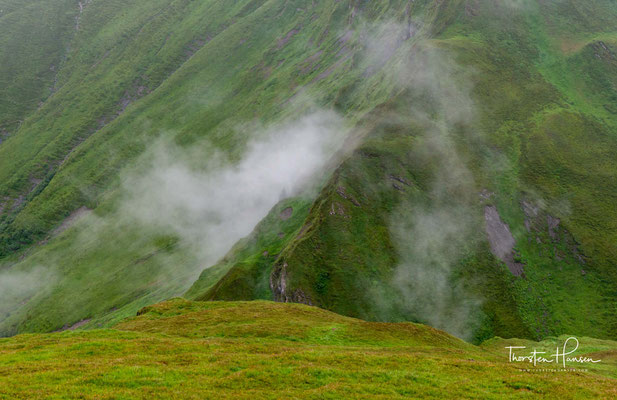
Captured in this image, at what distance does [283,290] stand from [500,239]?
51.0 m

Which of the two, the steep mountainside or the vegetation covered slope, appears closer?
the vegetation covered slope

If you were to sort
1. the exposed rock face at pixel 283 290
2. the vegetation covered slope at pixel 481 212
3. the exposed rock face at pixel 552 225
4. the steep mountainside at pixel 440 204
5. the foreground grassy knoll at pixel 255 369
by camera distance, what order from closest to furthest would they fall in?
the foreground grassy knoll at pixel 255 369
the exposed rock face at pixel 283 290
the vegetation covered slope at pixel 481 212
the steep mountainside at pixel 440 204
the exposed rock face at pixel 552 225

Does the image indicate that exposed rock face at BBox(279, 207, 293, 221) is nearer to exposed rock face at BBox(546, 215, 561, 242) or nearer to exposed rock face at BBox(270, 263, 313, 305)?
exposed rock face at BBox(270, 263, 313, 305)

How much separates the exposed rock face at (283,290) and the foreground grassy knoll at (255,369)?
107ft

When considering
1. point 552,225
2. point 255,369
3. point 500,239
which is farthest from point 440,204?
point 255,369

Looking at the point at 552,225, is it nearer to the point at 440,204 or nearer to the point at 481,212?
the point at 481,212

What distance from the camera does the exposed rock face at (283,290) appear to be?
8488 centimetres

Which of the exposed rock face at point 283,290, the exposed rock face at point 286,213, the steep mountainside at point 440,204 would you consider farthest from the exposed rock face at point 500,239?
the exposed rock face at point 286,213

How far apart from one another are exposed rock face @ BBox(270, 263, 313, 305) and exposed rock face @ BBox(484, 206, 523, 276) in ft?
146

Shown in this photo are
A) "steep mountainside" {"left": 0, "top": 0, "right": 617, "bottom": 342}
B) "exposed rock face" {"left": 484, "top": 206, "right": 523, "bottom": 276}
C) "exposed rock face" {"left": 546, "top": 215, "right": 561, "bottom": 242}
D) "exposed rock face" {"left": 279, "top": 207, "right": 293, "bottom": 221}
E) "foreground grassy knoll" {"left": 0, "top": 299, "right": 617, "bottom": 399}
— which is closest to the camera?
"foreground grassy knoll" {"left": 0, "top": 299, "right": 617, "bottom": 399}

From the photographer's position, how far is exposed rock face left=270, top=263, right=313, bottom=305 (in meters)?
84.9

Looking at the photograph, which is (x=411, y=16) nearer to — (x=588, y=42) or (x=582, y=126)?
(x=588, y=42)

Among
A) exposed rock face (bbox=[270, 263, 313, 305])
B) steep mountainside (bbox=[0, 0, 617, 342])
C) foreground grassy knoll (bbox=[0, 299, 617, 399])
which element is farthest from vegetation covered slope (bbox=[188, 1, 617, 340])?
foreground grassy knoll (bbox=[0, 299, 617, 399])

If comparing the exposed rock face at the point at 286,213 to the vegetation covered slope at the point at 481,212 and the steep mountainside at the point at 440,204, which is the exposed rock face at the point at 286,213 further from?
the vegetation covered slope at the point at 481,212
